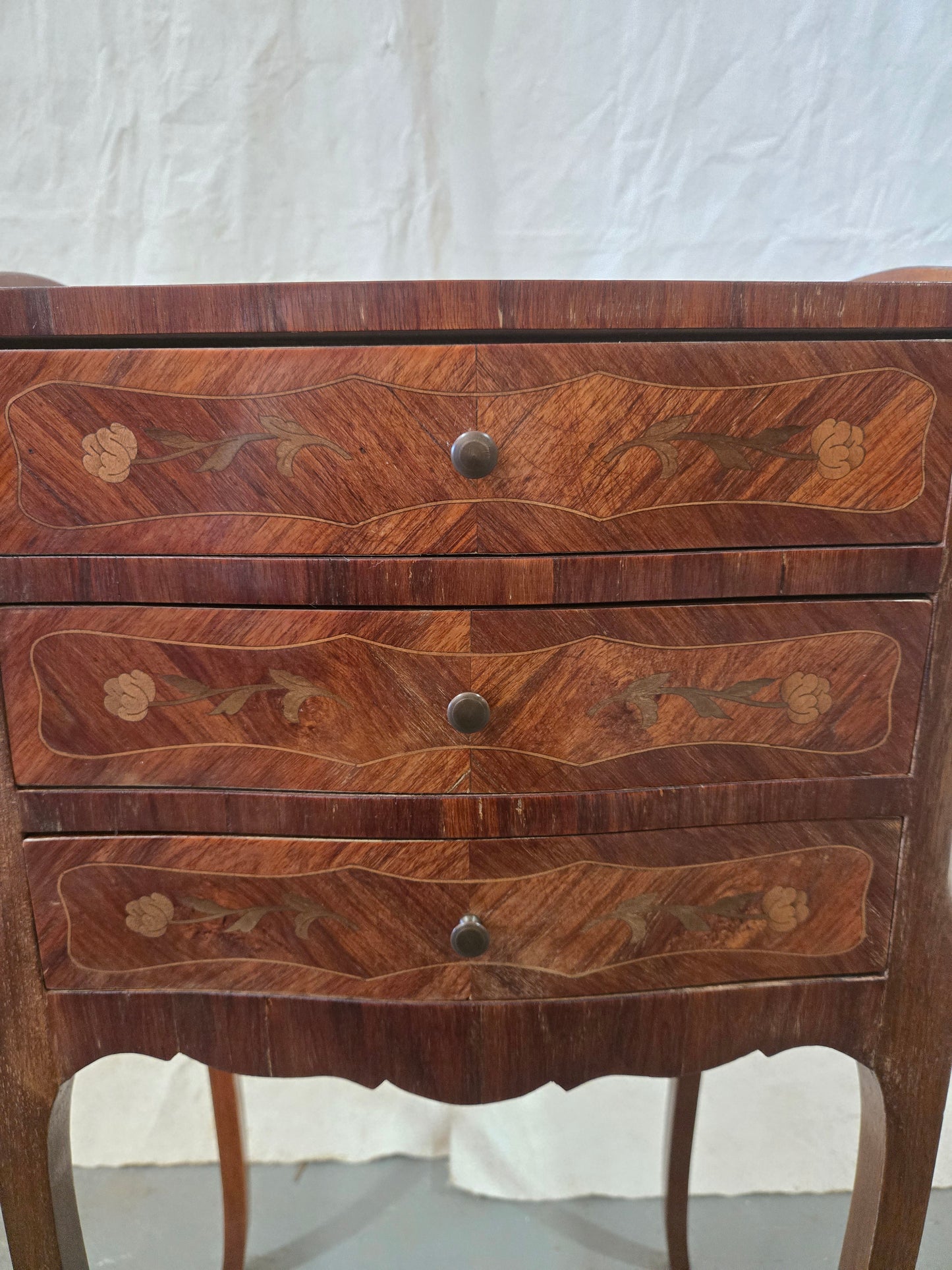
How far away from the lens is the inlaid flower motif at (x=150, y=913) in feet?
2.16

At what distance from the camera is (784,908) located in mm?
667

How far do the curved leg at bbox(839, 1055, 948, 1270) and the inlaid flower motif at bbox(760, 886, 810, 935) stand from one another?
15 centimetres

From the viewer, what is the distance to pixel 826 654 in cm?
63

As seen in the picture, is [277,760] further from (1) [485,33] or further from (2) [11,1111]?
(1) [485,33]

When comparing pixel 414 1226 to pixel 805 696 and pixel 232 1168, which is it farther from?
pixel 805 696

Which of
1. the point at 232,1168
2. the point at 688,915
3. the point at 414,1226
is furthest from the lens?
the point at 414,1226

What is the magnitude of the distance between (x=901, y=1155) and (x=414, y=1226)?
70 cm

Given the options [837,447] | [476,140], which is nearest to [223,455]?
[837,447]

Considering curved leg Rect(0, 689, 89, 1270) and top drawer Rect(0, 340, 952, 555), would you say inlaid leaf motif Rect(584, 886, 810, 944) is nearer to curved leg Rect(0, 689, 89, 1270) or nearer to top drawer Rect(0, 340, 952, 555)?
top drawer Rect(0, 340, 952, 555)

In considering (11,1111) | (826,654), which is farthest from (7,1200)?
(826,654)

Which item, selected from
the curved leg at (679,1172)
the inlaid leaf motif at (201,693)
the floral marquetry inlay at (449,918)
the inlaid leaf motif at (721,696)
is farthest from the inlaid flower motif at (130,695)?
the curved leg at (679,1172)

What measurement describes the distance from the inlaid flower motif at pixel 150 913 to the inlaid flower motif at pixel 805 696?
50cm

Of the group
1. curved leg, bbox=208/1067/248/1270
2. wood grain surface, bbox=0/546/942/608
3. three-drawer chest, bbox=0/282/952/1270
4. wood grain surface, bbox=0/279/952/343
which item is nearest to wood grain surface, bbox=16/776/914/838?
three-drawer chest, bbox=0/282/952/1270

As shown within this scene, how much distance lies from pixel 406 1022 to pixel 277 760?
0.23 meters
